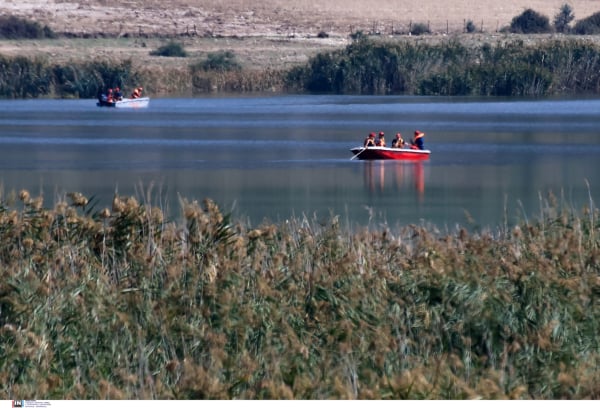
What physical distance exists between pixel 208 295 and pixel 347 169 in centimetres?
1626

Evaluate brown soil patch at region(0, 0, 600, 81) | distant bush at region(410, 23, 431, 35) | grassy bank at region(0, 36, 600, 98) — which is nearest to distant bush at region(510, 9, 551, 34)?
brown soil patch at region(0, 0, 600, 81)

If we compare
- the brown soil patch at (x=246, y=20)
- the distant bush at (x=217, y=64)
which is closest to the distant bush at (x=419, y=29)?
the brown soil patch at (x=246, y=20)

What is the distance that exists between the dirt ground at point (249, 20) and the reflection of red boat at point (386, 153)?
38.9 metres

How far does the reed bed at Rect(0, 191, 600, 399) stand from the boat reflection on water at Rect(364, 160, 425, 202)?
393 inches

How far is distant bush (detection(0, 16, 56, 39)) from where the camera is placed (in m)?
73.8

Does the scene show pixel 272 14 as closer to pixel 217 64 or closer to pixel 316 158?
pixel 217 64

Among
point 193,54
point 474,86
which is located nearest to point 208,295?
point 474,86

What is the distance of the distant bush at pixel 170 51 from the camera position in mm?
64938

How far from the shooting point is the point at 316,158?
28.7 meters

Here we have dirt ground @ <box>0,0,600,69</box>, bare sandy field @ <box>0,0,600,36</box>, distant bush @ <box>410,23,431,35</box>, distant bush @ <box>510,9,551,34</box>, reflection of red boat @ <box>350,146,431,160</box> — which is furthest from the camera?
bare sandy field @ <box>0,0,600,36</box>

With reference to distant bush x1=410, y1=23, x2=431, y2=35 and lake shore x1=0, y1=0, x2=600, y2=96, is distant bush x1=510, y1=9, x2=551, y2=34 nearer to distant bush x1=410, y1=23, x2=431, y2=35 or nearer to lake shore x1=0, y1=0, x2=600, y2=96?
lake shore x1=0, y1=0, x2=600, y2=96

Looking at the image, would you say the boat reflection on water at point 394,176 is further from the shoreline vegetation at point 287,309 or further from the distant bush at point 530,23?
the distant bush at point 530,23

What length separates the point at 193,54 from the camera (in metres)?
64.9

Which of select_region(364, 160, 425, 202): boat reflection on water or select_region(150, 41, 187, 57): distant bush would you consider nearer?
select_region(364, 160, 425, 202): boat reflection on water
